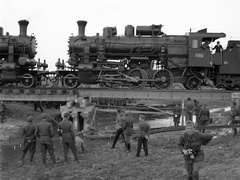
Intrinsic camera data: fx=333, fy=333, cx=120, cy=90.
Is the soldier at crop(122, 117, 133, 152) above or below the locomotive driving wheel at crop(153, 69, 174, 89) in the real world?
below

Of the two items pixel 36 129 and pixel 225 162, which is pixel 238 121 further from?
pixel 36 129

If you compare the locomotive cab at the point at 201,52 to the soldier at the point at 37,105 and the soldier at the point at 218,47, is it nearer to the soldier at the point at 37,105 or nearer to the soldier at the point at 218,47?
the soldier at the point at 218,47

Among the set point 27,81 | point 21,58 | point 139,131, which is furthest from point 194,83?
point 21,58

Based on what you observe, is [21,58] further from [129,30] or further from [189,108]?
[189,108]

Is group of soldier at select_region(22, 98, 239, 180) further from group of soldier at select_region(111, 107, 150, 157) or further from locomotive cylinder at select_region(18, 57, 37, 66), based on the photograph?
locomotive cylinder at select_region(18, 57, 37, 66)

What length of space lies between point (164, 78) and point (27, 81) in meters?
7.96

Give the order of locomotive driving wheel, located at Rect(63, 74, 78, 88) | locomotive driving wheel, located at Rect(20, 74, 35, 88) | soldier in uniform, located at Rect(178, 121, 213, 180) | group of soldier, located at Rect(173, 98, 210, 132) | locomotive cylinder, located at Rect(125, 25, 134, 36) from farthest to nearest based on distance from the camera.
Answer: locomotive cylinder, located at Rect(125, 25, 134, 36), locomotive driving wheel, located at Rect(20, 74, 35, 88), locomotive driving wheel, located at Rect(63, 74, 78, 88), group of soldier, located at Rect(173, 98, 210, 132), soldier in uniform, located at Rect(178, 121, 213, 180)

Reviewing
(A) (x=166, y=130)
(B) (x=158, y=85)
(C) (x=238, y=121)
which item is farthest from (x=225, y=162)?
(B) (x=158, y=85)

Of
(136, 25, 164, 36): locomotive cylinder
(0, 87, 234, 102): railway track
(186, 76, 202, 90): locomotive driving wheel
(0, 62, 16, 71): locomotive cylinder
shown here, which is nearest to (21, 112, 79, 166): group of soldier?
(0, 87, 234, 102): railway track

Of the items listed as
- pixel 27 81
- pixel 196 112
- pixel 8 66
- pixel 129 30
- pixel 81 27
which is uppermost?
pixel 81 27

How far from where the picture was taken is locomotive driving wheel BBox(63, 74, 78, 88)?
19.2m

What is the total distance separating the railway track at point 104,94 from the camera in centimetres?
1727

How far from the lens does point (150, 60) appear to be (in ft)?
64.3

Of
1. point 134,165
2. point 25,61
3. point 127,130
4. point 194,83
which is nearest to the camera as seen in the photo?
point 134,165
